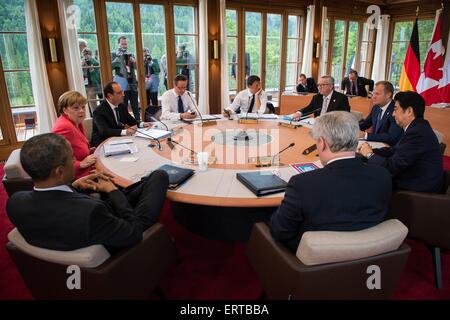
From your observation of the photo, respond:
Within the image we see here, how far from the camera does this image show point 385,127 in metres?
3.11

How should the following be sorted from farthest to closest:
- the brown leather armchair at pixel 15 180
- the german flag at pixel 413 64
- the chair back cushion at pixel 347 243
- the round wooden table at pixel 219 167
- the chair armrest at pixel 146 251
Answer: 1. the german flag at pixel 413 64
2. the brown leather armchair at pixel 15 180
3. the round wooden table at pixel 219 167
4. the chair armrest at pixel 146 251
5. the chair back cushion at pixel 347 243

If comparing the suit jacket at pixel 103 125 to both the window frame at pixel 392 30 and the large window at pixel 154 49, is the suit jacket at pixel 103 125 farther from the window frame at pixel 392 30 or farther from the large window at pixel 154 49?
the window frame at pixel 392 30

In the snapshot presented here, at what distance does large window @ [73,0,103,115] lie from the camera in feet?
17.4

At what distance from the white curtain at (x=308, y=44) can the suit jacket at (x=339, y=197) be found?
22.9 ft

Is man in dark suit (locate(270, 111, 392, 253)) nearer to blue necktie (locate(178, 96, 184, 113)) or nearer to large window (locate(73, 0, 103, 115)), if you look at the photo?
blue necktie (locate(178, 96, 184, 113))

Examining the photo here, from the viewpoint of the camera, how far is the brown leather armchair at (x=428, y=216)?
1.86 m

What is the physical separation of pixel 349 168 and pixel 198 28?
579 cm

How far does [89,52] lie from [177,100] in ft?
7.63

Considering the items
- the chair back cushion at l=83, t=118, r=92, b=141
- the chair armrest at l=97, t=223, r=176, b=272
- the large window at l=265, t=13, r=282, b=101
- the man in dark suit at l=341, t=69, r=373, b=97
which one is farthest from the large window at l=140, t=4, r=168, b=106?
the chair armrest at l=97, t=223, r=176, b=272

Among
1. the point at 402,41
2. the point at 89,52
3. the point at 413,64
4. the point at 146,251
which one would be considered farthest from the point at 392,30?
the point at 146,251

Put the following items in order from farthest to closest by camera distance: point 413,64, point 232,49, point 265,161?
1. point 232,49
2. point 413,64
3. point 265,161

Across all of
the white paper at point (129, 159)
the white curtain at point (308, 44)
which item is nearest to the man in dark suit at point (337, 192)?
the white paper at point (129, 159)

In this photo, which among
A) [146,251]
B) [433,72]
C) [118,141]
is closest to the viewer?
[146,251]

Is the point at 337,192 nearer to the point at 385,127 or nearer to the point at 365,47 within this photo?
the point at 385,127
